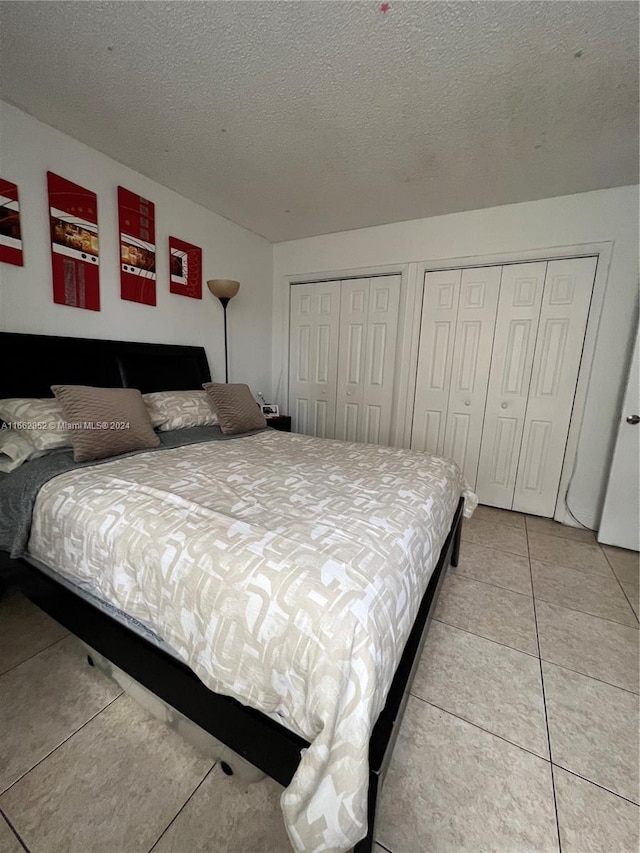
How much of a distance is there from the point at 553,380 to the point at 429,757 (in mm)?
2567

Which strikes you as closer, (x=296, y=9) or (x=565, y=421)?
(x=296, y=9)

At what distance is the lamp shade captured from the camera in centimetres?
275

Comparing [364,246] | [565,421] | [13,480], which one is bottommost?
[13,480]

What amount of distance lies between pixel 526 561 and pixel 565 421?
1172 millimetres

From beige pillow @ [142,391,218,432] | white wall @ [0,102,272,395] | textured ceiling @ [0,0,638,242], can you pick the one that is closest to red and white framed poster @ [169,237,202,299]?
white wall @ [0,102,272,395]

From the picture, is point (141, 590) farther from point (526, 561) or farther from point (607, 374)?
point (607, 374)

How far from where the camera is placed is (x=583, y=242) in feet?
8.05

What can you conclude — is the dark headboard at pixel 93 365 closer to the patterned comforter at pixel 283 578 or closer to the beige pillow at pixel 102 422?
the beige pillow at pixel 102 422

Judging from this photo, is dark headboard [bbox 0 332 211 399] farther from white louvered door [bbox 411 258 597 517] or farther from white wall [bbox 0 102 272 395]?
white louvered door [bbox 411 258 597 517]

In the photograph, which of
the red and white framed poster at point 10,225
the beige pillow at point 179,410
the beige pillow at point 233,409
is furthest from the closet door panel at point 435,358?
the red and white framed poster at point 10,225

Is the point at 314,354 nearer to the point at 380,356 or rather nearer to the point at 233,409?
the point at 380,356

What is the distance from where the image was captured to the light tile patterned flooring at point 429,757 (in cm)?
89

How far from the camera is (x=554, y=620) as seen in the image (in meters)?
1.68

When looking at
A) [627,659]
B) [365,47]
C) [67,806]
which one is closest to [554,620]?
[627,659]
